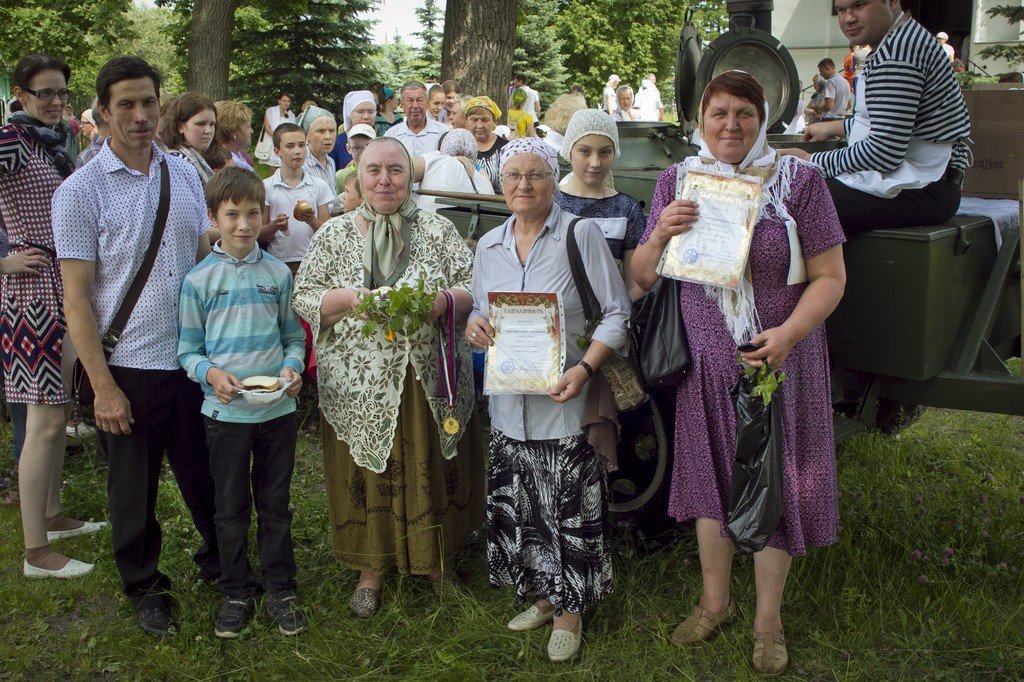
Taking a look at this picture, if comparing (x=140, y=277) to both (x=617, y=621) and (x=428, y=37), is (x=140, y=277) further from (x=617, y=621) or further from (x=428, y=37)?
(x=428, y=37)

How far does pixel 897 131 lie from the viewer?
352 centimetres

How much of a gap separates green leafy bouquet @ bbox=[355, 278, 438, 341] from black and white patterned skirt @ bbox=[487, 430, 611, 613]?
51cm

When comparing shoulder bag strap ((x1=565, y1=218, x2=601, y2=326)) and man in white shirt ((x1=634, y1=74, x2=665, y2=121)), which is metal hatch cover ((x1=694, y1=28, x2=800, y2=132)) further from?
man in white shirt ((x1=634, y1=74, x2=665, y2=121))

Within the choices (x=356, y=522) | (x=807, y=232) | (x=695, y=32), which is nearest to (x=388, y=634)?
(x=356, y=522)

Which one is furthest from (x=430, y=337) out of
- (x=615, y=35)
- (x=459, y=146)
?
(x=615, y=35)

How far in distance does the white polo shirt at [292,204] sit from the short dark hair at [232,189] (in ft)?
6.51

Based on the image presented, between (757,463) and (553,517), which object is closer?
(757,463)

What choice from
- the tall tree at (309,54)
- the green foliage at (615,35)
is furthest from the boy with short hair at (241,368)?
the green foliage at (615,35)

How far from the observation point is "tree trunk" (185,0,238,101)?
601 inches

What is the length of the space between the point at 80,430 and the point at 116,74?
3.08 metres

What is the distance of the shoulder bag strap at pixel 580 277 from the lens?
3340 millimetres

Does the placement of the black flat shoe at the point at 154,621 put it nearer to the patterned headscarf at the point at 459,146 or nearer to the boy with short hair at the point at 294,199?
the boy with short hair at the point at 294,199

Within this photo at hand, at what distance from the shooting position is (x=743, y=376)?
3070 mm

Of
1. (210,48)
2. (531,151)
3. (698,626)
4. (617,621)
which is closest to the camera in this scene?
(531,151)
